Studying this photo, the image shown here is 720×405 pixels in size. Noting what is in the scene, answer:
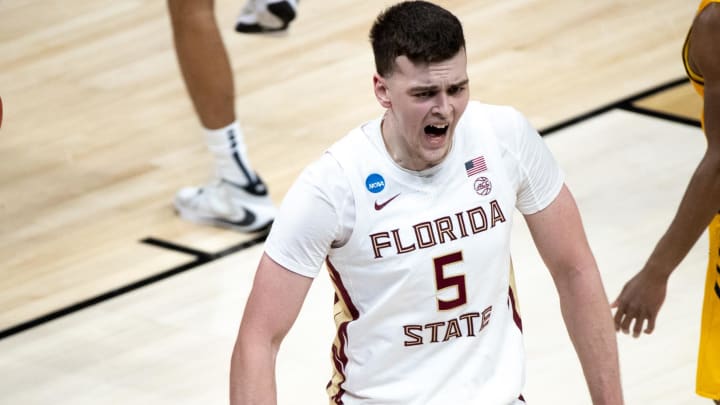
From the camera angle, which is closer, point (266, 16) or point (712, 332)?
point (712, 332)

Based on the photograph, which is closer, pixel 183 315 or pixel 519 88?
pixel 183 315

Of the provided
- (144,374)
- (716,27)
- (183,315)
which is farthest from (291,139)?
(716,27)

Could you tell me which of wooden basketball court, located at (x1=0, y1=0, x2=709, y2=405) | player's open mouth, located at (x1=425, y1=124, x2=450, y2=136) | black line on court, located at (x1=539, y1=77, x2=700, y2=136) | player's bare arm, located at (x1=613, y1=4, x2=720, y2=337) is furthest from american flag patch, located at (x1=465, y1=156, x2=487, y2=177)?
black line on court, located at (x1=539, y1=77, x2=700, y2=136)

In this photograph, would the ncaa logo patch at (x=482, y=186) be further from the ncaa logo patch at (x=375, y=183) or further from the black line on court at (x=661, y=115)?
the black line on court at (x=661, y=115)

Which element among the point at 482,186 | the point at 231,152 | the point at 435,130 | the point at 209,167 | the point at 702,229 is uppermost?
the point at 435,130

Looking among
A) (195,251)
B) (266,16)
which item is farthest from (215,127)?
(266,16)

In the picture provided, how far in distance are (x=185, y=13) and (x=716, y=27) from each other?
273cm

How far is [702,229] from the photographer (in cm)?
319

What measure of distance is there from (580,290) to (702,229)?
0.38 m

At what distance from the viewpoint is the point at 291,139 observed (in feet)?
21.5

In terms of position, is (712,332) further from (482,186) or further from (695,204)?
(482,186)

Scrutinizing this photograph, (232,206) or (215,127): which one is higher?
(215,127)

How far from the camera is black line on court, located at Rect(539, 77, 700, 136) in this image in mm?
6297

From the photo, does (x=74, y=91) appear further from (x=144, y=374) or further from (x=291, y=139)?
(x=144, y=374)
